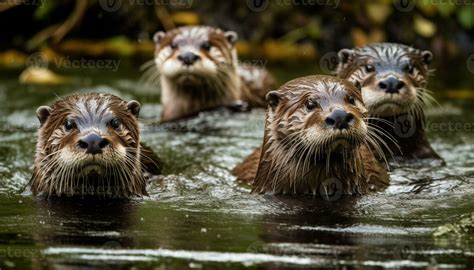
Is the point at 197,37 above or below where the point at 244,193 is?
above

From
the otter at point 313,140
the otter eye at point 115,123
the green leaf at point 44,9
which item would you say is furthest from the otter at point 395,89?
the green leaf at point 44,9

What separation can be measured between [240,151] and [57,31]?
15.8 ft

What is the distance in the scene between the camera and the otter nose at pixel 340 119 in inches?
204

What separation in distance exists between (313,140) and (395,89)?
117 centimetres

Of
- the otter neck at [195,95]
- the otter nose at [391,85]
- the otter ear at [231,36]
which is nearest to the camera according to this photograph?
the otter nose at [391,85]

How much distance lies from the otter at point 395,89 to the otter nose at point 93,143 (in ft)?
5.94

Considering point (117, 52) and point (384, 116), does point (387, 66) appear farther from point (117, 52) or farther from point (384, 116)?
point (117, 52)

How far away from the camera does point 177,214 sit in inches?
208

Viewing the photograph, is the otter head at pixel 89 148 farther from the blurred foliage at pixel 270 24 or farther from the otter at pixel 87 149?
the blurred foliage at pixel 270 24

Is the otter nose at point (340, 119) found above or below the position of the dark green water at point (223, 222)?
above

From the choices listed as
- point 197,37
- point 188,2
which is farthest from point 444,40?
point 197,37

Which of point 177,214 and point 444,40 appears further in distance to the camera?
point 444,40

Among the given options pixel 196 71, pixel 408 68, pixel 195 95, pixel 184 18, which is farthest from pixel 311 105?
pixel 184 18

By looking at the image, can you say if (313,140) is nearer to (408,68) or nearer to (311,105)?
(311,105)
